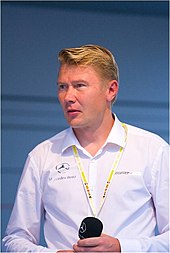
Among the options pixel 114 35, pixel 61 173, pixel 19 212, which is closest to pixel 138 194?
pixel 61 173

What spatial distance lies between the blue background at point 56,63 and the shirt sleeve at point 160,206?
1663mm

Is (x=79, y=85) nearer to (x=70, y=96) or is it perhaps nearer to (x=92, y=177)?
(x=70, y=96)

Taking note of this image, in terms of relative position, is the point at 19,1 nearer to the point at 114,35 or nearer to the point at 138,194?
the point at 114,35

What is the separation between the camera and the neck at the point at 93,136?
1929 mm

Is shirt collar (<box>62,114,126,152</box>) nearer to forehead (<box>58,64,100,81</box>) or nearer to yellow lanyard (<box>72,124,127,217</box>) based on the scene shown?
yellow lanyard (<box>72,124,127,217</box>)

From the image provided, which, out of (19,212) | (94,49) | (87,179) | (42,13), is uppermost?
(42,13)

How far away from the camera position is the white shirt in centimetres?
179

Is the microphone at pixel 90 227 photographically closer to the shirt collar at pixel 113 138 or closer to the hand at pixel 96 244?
the hand at pixel 96 244

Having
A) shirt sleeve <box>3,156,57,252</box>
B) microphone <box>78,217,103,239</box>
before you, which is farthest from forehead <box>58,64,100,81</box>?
microphone <box>78,217,103,239</box>

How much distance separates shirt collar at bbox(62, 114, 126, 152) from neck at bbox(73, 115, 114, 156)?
0.02m

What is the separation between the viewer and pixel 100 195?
1.83 meters

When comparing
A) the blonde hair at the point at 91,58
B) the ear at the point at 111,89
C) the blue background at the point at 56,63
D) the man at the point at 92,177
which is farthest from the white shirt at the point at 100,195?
→ the blue background at the point at 56,63

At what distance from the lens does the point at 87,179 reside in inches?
73.4

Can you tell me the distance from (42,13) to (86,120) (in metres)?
1.83
